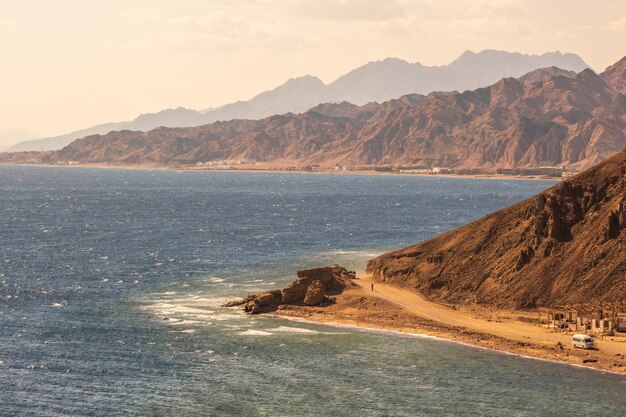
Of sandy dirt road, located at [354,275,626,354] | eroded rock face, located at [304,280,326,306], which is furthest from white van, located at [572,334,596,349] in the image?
eroded rock face, located at [304,280,326,306]

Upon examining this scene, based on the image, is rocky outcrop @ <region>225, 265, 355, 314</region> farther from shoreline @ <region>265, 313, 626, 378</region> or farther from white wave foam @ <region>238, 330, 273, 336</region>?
white wave foam @ <region>238, 330, 273, 336</region>

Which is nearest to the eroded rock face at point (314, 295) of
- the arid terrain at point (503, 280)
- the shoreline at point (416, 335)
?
the arid terrain at point (503, 280)

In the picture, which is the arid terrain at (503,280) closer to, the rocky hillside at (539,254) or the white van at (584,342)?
the rocky hillside at (539,254)

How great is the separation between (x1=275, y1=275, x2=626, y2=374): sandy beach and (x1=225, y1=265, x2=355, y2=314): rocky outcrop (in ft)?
5.29

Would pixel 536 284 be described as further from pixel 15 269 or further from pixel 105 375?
pixel 15 269

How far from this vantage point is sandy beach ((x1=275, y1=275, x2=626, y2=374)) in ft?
288

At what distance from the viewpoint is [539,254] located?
112125 millimetres

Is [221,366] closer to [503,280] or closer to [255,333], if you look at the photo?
[255,333]

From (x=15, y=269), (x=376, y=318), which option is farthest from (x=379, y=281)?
(x=15, y=269)

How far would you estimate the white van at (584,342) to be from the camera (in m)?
89.1

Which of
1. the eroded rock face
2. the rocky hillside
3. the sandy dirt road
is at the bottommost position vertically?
the sandy dirt road

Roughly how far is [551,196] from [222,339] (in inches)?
2045

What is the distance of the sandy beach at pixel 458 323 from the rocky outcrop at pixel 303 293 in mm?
1612

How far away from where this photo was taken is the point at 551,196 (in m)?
117
